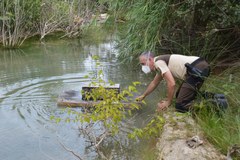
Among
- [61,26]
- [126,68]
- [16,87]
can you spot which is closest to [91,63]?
[126,68]

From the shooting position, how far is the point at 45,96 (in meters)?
7.23

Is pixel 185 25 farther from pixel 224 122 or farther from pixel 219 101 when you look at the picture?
pixel 224 122

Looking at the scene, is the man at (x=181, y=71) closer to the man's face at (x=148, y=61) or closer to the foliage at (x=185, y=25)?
the man's face at (x=148, y=61)

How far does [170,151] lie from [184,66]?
1615mm

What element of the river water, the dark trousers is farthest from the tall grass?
the river water

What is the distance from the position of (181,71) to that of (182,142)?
1.46 metres

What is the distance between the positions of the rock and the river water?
486 millimetres

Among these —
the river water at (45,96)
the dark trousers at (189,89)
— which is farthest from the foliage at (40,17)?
the dark trousers at (189,89)

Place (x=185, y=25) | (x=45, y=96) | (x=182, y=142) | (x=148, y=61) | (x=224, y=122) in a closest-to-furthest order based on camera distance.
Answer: (x=182, y=142) < (x=224, y=122) < (x=148, y=61) < (x=45, y=96) < (x=185, y=25)

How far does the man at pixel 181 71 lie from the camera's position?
4980 millimetres

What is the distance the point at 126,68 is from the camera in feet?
32.5

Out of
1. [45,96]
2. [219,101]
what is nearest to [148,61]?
[219,101]

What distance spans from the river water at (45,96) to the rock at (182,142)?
1.59 ft

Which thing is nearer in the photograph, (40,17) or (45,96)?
(45,96)
